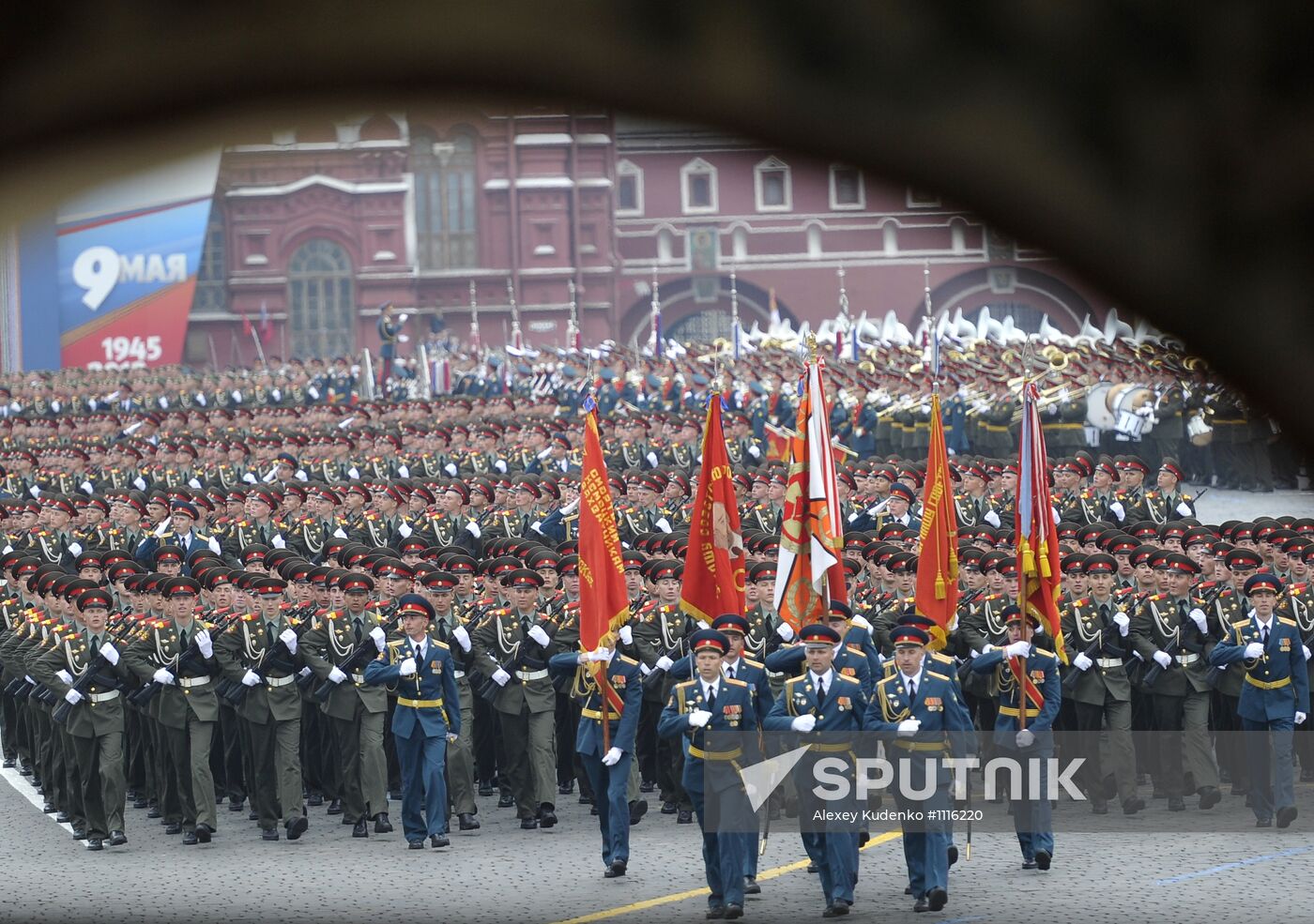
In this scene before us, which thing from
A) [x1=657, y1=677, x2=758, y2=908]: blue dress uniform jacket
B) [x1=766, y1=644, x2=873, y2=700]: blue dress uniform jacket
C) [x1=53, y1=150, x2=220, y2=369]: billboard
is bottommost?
[x1=657, y1=677, x2=758, y2=908]: blue dress uniform jacket

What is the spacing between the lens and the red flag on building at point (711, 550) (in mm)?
11312

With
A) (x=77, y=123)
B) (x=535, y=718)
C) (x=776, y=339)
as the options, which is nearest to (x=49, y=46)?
(x=77, y=123)

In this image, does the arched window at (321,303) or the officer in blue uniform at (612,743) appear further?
the arched window at (321,303)

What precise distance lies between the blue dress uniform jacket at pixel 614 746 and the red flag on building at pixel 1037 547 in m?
2.12

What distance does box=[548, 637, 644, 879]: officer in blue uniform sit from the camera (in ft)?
34.6

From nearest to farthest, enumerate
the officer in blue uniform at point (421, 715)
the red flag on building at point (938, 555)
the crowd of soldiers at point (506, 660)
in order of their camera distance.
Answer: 1. the officer in blue uniform at point (421, 715)
2. the red flag on building at point (938, 555)
3. the crowd of soldiers at point (506, 660)

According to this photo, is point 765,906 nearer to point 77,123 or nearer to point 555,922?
point 555,922

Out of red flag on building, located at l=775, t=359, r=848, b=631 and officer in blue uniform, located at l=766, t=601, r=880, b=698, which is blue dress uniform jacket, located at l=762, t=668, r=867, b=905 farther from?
red flag on building, located at l=775, t=359, r=848, b=631

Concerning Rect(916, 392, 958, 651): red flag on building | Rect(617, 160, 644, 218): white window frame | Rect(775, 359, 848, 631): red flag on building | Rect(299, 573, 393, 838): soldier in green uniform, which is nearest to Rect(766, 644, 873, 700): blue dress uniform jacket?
Rect(775, 359, 848, 631): red flag on building

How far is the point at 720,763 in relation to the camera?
9.69 m

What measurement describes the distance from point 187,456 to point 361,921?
14.8m

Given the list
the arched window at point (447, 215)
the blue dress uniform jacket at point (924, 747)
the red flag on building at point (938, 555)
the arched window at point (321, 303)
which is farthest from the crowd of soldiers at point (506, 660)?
the arched window at point (321, 303)

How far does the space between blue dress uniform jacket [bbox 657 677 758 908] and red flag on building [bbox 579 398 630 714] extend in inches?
45.1

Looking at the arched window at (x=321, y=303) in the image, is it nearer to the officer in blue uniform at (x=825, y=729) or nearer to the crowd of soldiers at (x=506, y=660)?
the crowd of soldiers at (x=506, y=660)
